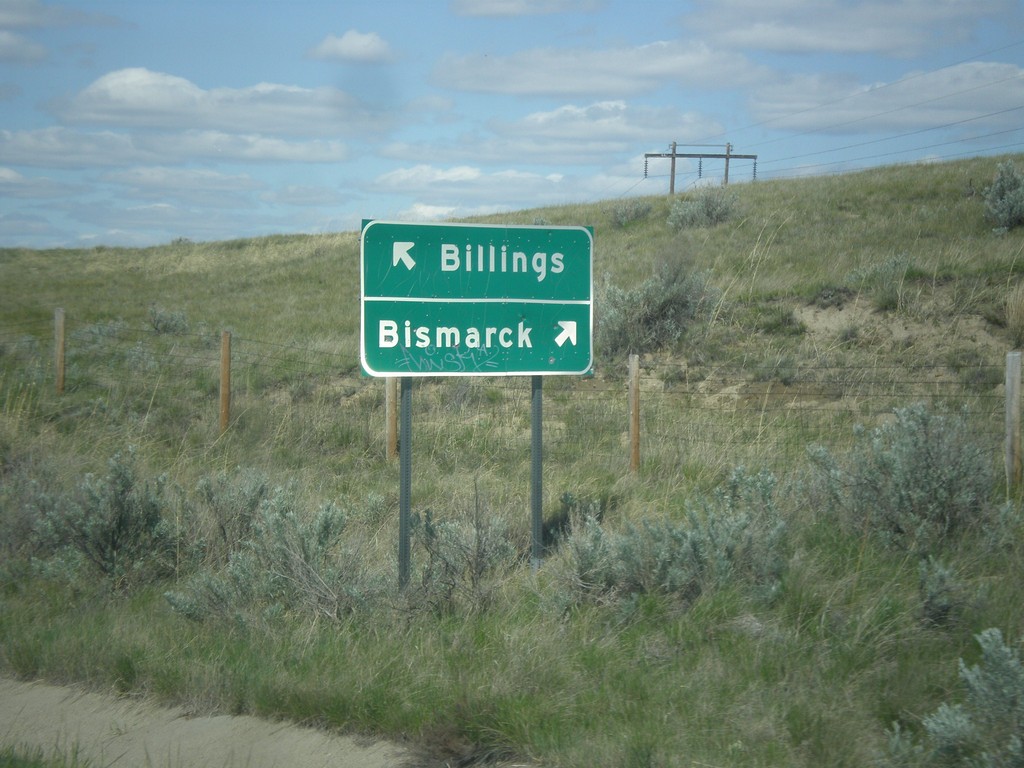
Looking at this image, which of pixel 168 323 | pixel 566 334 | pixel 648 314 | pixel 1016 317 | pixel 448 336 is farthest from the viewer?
pixel 168 323

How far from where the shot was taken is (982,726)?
354cm

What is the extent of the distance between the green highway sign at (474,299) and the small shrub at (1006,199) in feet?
50.9

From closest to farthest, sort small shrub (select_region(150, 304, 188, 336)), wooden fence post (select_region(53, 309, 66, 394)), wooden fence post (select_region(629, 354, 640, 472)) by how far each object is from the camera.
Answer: wooden fence post (select_region(629, 354, 640, 472))
wooden fence post (select_region(53, 309, 66, 394))
small shrub (select_region(150, 304, 188, 336))

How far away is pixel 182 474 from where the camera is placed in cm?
966

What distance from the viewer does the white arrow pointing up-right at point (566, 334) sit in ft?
21.3

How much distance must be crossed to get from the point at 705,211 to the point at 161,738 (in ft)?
73.0

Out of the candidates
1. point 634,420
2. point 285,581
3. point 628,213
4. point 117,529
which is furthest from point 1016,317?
point 628,213

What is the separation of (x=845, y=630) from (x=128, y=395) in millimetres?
12067

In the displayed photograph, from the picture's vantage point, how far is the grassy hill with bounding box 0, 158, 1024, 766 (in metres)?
4.22

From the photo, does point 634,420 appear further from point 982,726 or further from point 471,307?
point 982,726

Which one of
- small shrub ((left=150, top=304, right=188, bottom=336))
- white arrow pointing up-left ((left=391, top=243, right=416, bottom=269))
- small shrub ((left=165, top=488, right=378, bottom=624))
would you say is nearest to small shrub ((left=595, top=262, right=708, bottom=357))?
white arrow pointing up-left ((left=391, top=243, right=416, bottom=269))

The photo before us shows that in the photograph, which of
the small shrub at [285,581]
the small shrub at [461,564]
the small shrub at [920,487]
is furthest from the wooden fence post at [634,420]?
the small shrub at [285,581]

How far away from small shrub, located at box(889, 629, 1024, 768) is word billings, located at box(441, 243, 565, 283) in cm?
368

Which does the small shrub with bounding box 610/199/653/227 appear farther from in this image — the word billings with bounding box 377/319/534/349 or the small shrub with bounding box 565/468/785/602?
the small shrub with bounding box 565/468/785/602
